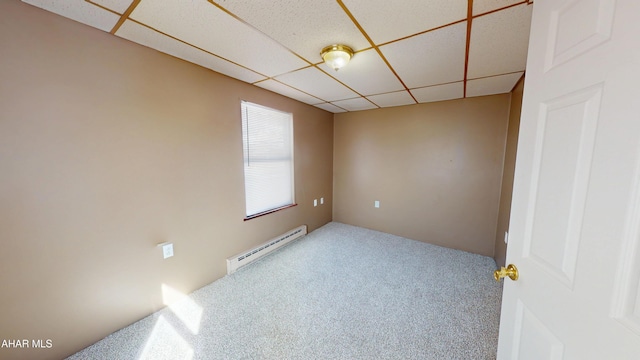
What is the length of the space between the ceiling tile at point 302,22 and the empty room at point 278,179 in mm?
16

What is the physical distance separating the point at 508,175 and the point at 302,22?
2.66m

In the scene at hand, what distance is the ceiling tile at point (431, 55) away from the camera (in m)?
1.44

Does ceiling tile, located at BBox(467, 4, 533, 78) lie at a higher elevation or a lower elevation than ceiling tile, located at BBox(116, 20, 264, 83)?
lower

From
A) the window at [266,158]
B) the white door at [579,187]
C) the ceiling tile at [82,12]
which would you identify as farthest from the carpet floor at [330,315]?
the ceiling tile at [82,12]

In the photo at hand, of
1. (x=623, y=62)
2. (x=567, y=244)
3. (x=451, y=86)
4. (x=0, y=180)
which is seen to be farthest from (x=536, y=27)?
(x=0, y=180)

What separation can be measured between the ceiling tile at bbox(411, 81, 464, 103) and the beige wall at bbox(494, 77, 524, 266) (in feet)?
1.77

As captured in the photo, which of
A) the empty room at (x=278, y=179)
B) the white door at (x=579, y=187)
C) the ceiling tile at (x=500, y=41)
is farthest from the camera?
the ceiling tile at (x=500, y=41)

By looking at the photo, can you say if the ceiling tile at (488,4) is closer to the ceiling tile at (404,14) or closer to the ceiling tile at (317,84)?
the ceiling tile at (404,14)

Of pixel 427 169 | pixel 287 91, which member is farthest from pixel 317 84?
pixel 427 169

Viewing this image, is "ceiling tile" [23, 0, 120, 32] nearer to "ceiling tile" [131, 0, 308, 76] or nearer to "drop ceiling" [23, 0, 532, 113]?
"drop ceiling" [23, 0, 532, 113]

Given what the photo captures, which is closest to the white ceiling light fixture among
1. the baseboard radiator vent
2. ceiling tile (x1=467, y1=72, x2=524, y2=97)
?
ceiling tile (x1=467, y1=72, x2=524, y2=97)

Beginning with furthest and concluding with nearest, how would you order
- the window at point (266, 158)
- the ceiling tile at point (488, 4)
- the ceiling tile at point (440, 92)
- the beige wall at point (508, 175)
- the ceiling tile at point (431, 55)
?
1. the window at point (266, 158)
2. the ceiling tile at point (440, 92)
3. the beige wall at point (508, 175)
4. the ceiling tile at point (431, 55)
5. the ceiling tile at point (488, 4)

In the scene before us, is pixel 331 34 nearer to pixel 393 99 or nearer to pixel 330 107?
pixel 393 99

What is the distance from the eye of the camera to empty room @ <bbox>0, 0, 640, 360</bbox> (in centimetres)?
58
